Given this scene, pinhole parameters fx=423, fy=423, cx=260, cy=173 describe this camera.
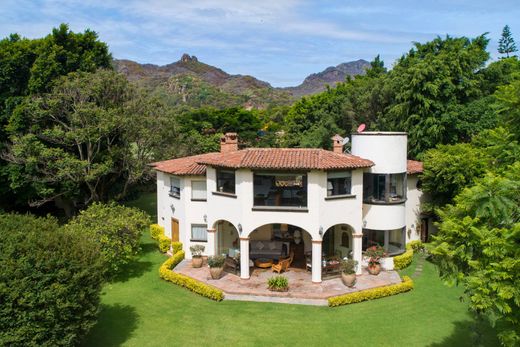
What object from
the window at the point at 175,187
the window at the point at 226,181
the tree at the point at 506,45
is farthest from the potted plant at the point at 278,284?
the tree at the point at 506,45

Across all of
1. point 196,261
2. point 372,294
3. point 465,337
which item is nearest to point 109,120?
point 196,261

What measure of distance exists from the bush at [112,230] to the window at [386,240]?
1448 cm

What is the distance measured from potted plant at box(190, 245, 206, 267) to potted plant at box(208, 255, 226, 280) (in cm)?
242

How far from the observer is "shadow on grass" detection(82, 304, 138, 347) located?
18125 mm

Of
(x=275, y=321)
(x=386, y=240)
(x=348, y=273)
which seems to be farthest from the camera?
(x=386, y=240)

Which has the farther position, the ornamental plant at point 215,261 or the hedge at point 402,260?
the hedge at point 402,260

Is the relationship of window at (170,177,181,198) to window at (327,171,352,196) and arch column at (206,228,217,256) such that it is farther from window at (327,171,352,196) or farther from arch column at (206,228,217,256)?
window at (327,171,352,196)

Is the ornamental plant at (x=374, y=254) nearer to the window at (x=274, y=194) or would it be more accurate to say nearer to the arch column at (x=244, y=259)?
the window at (x=274, y=194)

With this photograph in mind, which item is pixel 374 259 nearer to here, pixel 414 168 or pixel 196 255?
pixel 414 168

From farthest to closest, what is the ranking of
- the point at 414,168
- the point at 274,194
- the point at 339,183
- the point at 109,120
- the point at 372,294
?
the point at 109,120 < the point at 414,168 < the point at 274,194 < the point at 339,183 < the point at 372,294

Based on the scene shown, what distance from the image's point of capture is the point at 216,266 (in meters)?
24.8

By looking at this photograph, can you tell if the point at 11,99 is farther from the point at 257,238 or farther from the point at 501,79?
the point at 501,79

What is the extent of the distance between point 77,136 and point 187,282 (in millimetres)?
14460

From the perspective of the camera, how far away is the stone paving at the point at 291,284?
74.1 feet
